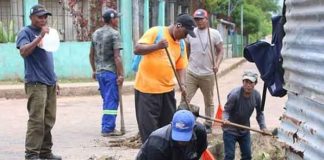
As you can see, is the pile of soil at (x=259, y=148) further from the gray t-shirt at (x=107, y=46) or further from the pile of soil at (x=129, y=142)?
the gray t-shirt at (x=107, y=46)

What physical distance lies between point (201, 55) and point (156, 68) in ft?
7.07

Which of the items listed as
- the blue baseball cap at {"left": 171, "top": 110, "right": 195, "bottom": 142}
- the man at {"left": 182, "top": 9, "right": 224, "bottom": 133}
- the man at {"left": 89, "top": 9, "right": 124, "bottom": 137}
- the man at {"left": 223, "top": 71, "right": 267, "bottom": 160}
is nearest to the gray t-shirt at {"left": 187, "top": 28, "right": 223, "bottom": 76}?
the man at {"left": 182, "top": 9, "right": 224, "bottom": 133}

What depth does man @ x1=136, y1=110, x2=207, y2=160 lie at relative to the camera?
4008 millimetres

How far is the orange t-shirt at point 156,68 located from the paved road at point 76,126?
94 centimetres

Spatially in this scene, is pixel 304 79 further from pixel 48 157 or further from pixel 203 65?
pixel 203 65

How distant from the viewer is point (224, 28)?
33.6m

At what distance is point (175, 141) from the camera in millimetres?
4043

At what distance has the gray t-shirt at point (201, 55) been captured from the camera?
7.64 meters

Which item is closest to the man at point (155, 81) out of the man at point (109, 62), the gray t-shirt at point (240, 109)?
the gray t-shirt at point (240, 109)

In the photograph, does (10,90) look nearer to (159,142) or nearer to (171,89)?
(171,89)

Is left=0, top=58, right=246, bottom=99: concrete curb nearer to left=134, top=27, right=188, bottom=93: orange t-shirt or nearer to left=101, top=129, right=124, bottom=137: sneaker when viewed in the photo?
left=101, top=129, right=124, bottom=137: sneaker

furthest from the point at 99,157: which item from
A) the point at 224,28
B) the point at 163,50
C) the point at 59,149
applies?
the point at 224,28

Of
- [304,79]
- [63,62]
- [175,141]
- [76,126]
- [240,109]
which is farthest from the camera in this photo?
[63,62]

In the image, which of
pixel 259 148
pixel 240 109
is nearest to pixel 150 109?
pixel 240 109
